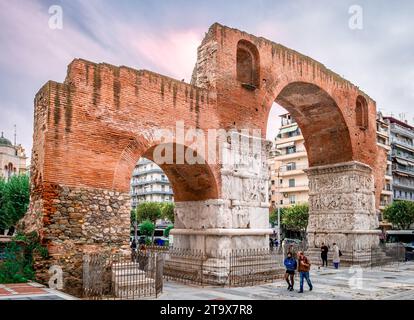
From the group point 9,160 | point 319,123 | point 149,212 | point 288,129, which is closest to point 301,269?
point 319,123

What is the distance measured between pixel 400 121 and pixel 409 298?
156ft

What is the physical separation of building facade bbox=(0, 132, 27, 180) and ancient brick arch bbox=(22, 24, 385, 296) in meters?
40.9

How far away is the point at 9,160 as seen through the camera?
171ft

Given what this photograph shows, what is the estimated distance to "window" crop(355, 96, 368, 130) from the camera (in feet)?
69.1

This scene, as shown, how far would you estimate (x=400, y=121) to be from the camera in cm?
5406

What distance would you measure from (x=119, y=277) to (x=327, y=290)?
5874mm

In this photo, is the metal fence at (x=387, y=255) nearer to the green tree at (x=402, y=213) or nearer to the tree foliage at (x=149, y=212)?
the green tree at (x=402, y=213)

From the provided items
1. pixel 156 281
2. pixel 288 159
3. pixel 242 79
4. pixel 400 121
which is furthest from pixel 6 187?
pixel 400 121

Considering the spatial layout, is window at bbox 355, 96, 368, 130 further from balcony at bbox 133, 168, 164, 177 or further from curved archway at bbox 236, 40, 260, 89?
balcony at bbox 133, 168, 164, 177

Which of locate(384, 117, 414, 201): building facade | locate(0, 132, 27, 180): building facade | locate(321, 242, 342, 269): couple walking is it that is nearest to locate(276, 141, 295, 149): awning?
A: locate(384, 117, 414, 201): building facade

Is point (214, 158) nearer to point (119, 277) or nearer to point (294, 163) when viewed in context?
point (119, 277)

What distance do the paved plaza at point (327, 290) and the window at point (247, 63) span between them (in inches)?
267
